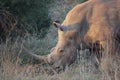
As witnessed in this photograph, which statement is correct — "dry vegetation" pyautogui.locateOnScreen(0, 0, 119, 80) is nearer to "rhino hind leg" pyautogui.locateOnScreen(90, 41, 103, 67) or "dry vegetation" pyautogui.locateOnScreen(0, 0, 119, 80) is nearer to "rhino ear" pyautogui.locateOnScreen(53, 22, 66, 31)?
"rhino hind leg" pyautogui.locateOnScreen(90, 41, 103, 67)

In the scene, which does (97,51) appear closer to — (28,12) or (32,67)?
(32,67)

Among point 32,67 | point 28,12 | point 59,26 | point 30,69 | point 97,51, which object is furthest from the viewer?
point 28,12

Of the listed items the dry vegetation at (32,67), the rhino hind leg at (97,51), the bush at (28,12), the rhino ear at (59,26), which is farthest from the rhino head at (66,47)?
the bush at (28,12)

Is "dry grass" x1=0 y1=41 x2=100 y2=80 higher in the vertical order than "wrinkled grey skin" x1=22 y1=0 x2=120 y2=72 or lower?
lower

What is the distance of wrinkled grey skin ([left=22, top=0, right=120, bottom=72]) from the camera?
33.8 ft

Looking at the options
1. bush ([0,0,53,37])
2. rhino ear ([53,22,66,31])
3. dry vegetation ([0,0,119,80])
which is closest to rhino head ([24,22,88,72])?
rhino ear ([53,22,66,31])

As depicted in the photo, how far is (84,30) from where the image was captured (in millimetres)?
10469

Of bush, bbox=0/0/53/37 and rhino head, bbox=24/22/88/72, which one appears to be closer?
rhino head, bbox=24/22/88/72

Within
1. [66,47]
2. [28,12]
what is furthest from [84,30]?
[28,12]

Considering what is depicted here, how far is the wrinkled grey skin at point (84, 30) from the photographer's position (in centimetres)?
1031

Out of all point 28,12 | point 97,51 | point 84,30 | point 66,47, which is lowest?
point 97,51

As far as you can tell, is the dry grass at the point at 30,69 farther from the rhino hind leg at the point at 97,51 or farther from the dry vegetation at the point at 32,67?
the rhino hind leg at the point at 97,51

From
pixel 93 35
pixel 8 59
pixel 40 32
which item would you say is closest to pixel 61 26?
pixel 93 35

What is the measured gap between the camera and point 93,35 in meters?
10.3
